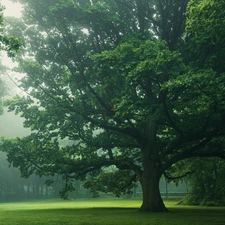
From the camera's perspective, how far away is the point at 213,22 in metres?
17.8

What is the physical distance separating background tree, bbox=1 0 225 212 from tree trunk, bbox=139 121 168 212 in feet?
0.24

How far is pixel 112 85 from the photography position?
81.7 ft

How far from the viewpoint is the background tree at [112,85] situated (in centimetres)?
2034

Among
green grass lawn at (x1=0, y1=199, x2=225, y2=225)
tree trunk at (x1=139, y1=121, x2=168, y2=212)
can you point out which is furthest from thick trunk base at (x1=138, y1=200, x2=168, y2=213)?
green grass lawn at (x1=0, y1=199, x2=225, y2=225)

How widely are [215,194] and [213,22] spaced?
23.0 meters

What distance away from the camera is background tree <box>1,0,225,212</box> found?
66.7 feet

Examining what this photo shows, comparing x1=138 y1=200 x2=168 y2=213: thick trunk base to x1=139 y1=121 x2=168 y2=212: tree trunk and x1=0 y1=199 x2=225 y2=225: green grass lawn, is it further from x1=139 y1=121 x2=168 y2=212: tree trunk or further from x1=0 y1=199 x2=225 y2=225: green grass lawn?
x1=0 y1=199 x2=225 y2=225: green grass lawn

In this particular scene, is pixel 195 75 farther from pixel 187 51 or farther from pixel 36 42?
pixel 36 42

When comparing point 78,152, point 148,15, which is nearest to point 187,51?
A: point 148,15

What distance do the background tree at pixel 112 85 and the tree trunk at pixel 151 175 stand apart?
73mm

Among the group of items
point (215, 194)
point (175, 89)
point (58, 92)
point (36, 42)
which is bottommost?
point (215, 194)

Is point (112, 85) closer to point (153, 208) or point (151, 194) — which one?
point (151, 194)

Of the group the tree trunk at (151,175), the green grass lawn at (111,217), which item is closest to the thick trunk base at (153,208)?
the tree trunk at (151,175)

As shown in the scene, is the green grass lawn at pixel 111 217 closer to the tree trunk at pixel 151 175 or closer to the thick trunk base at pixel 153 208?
the thick trunk base at pixel 153 208
